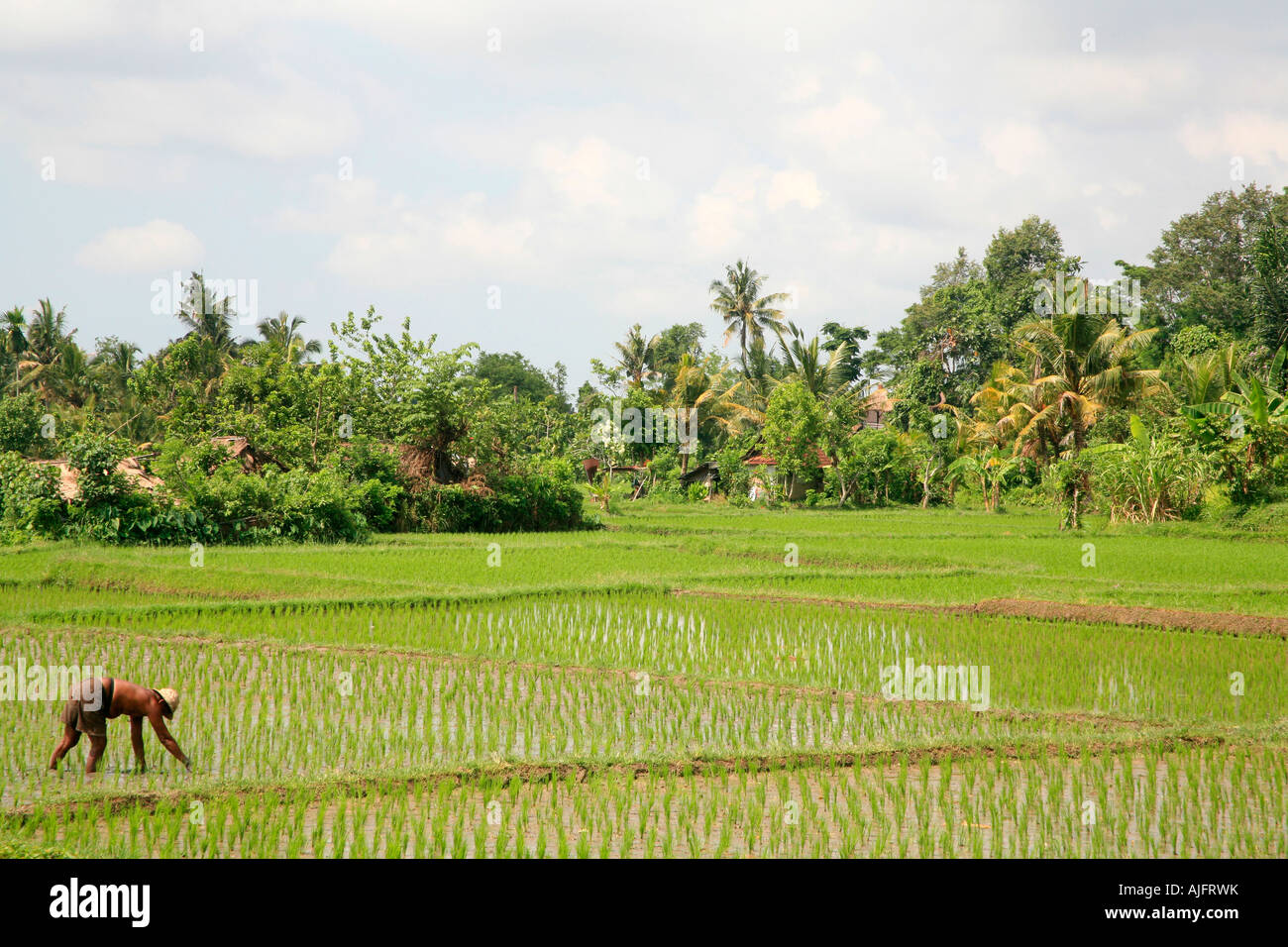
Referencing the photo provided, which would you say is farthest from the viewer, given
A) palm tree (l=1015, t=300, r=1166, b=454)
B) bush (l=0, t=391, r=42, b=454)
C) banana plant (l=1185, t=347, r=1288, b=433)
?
bush (l=0, t=391, r=42, b=454)

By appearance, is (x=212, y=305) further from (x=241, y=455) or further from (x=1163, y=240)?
(x=1163, y=240)

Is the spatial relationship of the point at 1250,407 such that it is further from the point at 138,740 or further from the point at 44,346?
the point at 44,346

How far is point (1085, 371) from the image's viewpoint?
26.3 meters

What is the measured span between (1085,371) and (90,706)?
84.2ft

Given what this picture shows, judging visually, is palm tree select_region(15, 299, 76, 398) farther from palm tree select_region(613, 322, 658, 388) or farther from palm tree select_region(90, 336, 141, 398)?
palm tree select_region(613, 322, 658, 388)

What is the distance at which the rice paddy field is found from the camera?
4.46 metres

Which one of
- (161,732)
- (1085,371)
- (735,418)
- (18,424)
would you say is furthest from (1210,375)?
(18,424)

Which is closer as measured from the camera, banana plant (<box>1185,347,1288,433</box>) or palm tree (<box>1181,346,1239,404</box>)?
banana plant (<box>1185,347,1288,433</box>)

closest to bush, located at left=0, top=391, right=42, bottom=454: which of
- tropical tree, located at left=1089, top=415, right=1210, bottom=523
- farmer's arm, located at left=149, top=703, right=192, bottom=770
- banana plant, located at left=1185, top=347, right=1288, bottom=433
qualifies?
farmer's arm, located at left=149, top=703, right=192, bottom=770

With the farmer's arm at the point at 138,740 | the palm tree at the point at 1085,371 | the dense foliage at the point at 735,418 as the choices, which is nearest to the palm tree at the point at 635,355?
the dense foliage at the point at 735,418

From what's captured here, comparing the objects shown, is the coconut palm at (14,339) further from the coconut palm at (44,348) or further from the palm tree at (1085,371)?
the palm tree at (1085,371)

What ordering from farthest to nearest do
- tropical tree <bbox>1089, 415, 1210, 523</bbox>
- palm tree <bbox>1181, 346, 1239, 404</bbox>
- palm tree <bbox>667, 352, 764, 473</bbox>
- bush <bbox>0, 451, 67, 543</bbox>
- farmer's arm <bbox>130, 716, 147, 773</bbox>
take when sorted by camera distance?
1. palm tree <bbox>667, 352, 764, 473</bbox>
2. palm tree <bbox>1181, 346, 1239, 404</bbox>
3. tropical tree <bbox>1089, 415, 1210, 523</bbox>
4. bush <bbox>0, 451, 67, 543</bbox>
5. farmer's arm <bbox>130, 716, 147, 773</bbox>

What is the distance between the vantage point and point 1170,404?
26.4 meters
